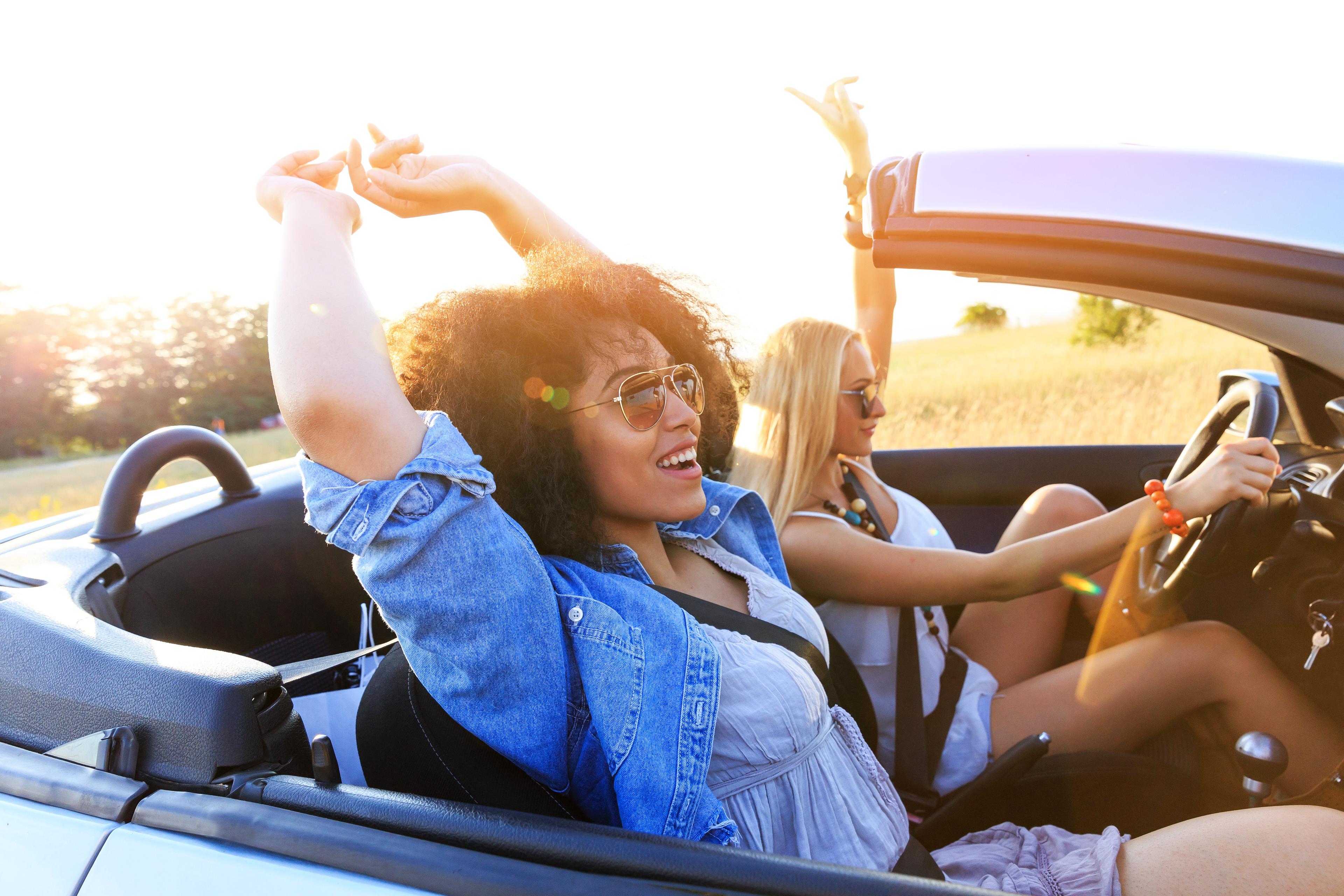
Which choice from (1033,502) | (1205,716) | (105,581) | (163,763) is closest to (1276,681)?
(1205,716)

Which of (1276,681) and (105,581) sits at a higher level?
(105,581)

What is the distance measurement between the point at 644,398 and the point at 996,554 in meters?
1.01

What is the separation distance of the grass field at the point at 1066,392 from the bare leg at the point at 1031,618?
38.0 inches

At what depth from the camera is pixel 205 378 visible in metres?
30.5

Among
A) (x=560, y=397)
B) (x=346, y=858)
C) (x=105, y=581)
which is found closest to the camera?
(x=346, y=858)

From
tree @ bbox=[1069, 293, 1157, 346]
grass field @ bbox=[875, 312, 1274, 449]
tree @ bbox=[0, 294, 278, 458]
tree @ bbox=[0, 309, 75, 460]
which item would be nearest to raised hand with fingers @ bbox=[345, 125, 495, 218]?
grass field @ bbox=[875, 312, 1274, 449]

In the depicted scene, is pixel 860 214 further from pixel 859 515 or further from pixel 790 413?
pixel 859 515

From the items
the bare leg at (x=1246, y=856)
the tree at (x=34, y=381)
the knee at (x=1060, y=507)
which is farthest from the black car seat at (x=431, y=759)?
the tree at (x=34, y=381)

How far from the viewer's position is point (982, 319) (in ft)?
64.8

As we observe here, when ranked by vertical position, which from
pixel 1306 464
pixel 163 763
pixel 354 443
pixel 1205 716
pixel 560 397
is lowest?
pixel 1205 716

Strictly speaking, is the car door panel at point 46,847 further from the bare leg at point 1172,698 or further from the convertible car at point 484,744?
the bare leg at point 1172,698

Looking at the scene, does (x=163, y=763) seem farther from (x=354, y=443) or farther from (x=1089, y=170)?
(x=1089, y=170)

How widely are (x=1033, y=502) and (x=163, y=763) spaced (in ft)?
7.84

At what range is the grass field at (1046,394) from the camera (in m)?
5.46
